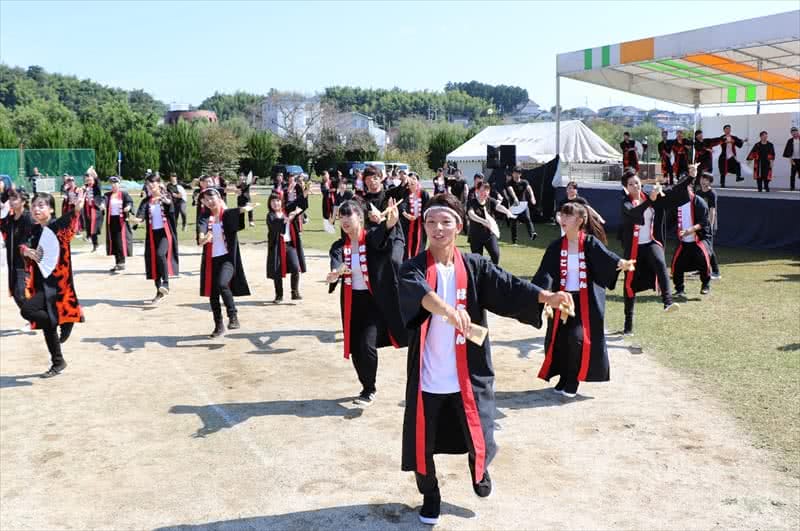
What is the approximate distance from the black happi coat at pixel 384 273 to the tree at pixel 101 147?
46.9 meters

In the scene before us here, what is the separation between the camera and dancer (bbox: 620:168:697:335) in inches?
337

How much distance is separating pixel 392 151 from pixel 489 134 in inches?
695

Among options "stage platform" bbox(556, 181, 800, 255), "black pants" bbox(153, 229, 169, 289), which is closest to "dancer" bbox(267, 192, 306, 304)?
"black pants" bbox(153, 229, 169, 289)

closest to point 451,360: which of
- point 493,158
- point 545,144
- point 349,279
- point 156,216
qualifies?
point 349,279

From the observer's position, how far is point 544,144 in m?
40.6

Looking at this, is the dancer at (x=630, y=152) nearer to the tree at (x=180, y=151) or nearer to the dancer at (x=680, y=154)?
the dancer at (x=680, y=154)

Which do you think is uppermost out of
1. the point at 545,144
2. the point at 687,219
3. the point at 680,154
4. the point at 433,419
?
the point at 545,144

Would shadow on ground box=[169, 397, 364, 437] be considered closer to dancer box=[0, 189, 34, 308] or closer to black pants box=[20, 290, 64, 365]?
black pants box=[20, 290, 64, 365]

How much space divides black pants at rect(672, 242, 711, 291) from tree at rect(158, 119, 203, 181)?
1812 inches

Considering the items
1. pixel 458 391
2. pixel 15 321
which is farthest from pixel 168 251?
pixel 458 391

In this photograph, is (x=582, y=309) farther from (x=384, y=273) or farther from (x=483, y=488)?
(x=483, y=488)

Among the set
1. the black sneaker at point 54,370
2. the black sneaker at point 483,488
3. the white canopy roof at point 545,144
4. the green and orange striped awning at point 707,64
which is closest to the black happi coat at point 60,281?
the black sneaker at point 54,370

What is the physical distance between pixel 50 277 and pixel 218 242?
2.02 m

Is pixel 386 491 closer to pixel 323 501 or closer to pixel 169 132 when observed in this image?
pixel 323 501
